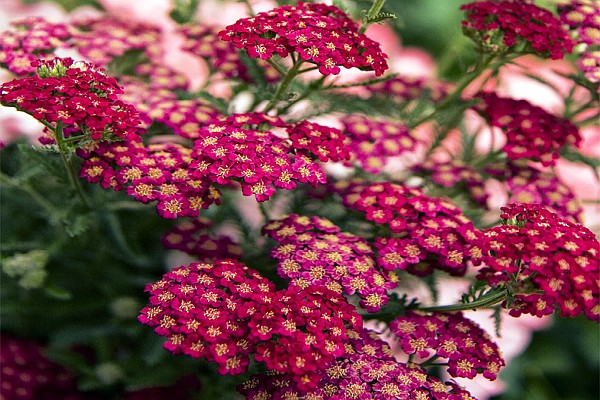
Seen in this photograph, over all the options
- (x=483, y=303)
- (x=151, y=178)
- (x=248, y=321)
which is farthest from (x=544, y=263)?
(x=151, y=178)

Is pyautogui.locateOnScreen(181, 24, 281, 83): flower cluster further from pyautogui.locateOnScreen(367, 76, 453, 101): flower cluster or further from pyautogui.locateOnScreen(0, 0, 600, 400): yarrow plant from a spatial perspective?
pyautogui.locateOnScreen(367, 76, 453, 101): flower cluster

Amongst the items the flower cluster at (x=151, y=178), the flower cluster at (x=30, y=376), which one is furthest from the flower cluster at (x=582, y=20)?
the flower cluster at (x=30, y=376)

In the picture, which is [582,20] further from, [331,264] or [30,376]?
[30,376]

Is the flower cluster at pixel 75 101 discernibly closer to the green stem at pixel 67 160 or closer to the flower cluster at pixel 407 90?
the green stem at pixel 67 160

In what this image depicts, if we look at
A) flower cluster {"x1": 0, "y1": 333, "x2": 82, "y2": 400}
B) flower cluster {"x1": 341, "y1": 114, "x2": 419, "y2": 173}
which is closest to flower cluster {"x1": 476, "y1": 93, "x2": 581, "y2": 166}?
flower cluster {"x1": 341, "y1": 114, "x2": 419, "y2": 173}

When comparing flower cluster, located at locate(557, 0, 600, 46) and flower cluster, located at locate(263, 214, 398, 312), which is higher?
flower cluster, located at locate(557, 0, 600, 46)

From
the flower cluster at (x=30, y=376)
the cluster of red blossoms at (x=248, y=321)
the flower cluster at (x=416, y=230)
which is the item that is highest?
the flower cluster at (x=416, y=230)
